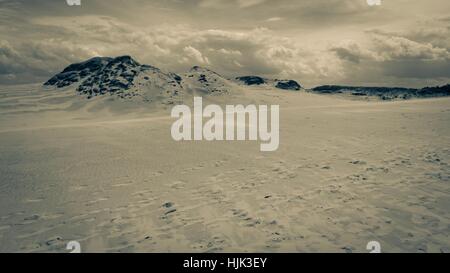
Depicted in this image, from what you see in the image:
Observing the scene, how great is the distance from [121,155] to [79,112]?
3275 centimetres

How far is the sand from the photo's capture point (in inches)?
268

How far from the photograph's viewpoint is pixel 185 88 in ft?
205

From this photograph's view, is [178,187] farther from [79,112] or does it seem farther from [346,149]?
[79,112]

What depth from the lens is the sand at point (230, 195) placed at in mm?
6797

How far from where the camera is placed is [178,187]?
10.2m

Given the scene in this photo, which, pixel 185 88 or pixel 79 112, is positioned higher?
pixel 185 88

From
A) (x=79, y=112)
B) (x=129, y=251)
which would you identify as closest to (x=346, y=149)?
(x=129, y=251)

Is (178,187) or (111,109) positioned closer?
(178,187)

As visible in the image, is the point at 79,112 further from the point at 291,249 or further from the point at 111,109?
the point at 291,249

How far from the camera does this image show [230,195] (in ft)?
30.6

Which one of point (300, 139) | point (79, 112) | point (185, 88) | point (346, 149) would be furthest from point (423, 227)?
point (185, 88)
